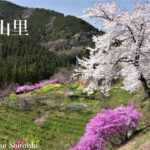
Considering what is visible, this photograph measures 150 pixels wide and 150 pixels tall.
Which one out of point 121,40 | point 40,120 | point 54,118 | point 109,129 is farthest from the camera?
point 54,118

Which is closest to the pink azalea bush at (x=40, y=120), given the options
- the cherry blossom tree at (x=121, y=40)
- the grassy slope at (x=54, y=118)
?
the grassy slope at (x=54, y=118)

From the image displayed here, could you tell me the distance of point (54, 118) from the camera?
36.9 metres

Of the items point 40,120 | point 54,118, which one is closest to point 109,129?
point 40,120

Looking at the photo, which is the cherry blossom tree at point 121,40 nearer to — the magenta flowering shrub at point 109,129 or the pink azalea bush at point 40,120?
the magenta flowering shrub at point 109,129

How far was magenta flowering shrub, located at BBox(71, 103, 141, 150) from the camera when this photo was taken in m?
20.4

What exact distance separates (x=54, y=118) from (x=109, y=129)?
54.9 feet

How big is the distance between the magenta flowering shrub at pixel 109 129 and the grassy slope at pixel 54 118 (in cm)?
78

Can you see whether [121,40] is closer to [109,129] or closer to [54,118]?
[109,129]

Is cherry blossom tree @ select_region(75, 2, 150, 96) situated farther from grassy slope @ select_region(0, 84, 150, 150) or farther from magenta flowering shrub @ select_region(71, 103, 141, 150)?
magenta flowering shrub @ select_region(71, 103, 141, 150)

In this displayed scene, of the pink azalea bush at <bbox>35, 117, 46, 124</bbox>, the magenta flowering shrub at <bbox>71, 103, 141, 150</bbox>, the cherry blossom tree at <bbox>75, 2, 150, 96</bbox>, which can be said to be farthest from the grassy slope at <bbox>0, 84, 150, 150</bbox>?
the cherry blossom tree at <bbox>75, 2, 150, 96</bbox>

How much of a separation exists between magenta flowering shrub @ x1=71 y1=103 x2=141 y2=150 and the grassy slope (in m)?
0.78

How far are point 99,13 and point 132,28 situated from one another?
2.00 metres

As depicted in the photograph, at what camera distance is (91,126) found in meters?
20.7

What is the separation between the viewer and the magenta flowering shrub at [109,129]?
20.4 metres
